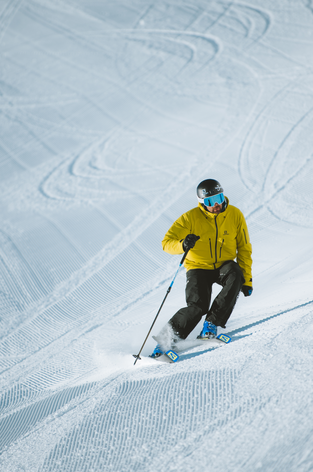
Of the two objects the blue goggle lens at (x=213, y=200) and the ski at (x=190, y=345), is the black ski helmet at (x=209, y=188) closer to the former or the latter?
the blue goggle lens at (x=213, y=200)

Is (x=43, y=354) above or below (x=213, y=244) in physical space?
below

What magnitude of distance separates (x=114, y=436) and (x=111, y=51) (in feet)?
36.0

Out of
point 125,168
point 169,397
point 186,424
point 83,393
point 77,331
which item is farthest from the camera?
point 125,168

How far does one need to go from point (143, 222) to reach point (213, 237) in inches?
90.6

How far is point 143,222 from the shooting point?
538 cm

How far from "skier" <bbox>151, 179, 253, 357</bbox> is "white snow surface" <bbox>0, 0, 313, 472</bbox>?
0.25m

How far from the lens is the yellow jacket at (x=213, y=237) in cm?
315

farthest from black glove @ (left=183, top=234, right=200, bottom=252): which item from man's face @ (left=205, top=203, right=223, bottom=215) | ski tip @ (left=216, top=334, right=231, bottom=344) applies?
ski tip @ (left=216, top=334, right=231, bottom=344)

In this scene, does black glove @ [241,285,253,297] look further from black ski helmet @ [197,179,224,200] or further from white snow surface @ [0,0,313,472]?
black ski helmet @ [197,179,224,200]

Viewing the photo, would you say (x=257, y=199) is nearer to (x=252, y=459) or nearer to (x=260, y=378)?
(x=260, y=378)

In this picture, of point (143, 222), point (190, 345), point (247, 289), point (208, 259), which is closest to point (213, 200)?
point (208, 259)

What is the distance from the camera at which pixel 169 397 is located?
219 centimetres

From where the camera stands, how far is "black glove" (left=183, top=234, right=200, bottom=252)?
294cm

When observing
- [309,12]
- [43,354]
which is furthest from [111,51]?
[43,354]
